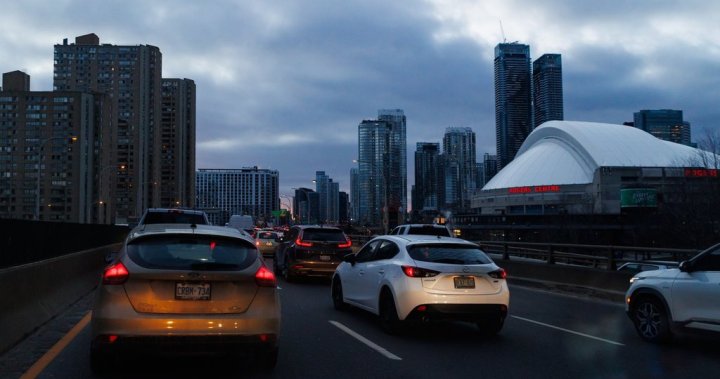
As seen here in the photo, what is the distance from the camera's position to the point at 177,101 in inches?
5217

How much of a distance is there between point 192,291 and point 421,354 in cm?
338

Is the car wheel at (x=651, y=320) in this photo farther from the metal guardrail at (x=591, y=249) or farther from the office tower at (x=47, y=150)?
the office tower at (x=47, y=150)

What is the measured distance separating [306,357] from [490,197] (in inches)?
5035

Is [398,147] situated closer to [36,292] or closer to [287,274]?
[287,274]

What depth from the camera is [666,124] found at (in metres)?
183

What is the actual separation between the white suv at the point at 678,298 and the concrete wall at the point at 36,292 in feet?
29.6

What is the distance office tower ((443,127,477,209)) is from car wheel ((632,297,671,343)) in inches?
5281

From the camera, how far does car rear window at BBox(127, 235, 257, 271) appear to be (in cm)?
641

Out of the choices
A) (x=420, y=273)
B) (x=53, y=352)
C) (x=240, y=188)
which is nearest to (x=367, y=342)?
(x=420, y=273)

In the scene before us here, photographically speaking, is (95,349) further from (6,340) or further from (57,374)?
(6,340)

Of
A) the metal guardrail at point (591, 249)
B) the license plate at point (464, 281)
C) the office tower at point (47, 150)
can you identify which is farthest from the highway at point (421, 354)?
the office tower at point (47, 150)

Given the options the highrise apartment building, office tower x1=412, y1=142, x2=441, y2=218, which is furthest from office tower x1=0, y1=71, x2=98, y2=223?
office tower x1=412, y1=142, x2=441, y2=218

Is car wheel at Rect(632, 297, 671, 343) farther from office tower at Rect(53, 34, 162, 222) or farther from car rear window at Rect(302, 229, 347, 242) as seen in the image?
office tower at Rect(53, 34, 162, 222)

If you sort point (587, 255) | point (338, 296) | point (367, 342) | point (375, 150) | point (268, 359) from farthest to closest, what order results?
point (375, 150) < point (587, 255) < point (338, 296) < point (367, 342) < point (268, 359)
